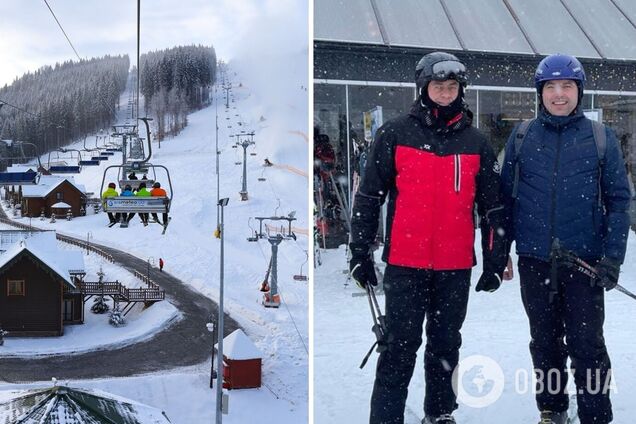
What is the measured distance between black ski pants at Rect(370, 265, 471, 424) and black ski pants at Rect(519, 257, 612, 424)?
259 mm

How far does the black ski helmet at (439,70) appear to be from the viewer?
94.5 inches

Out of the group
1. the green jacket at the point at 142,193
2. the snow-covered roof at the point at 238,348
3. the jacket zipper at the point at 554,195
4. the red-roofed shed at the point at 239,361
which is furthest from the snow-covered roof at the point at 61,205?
the jacket zipper at the point at 554,195

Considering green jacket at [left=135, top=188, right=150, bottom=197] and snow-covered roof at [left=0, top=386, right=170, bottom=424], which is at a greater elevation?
green jacket at [left=135, top=188, right=150, bottom=197]

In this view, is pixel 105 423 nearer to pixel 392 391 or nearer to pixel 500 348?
pixel 500 348

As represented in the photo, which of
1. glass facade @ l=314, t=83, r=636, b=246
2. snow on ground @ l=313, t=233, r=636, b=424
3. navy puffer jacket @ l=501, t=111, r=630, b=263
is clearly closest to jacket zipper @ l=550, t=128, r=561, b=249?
navy puffer jacket @ l=501, t=111, r=630, b=263

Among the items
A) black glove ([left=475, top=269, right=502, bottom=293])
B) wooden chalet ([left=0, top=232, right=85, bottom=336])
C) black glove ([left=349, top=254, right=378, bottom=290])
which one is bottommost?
wooden chalet ([left=0, top=232, right=85, bottom=336])

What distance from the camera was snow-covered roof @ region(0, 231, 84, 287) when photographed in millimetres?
21062

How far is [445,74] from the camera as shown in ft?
7.86

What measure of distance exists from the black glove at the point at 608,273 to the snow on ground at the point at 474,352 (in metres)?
0.72

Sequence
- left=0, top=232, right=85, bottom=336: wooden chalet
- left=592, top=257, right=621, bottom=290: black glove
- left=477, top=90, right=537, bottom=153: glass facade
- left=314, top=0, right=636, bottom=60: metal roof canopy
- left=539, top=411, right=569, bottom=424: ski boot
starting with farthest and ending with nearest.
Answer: left=0, top=232, right=85, bottom=336: wooden chalet → left=477, top=90, right=537, bottom=153: glass facade → left=314, top=0, right=636, bottom=60: metal roof canopy → left=539, top=411, right=569, bottom=424: ski boot → left=592, top=257, right=621, bottom=290: black glove

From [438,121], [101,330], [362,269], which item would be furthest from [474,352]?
[101,330]

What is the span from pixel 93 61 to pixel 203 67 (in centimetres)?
1171

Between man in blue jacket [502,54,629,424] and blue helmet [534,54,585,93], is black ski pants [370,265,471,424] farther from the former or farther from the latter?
blue helmet [534,54,585,93]

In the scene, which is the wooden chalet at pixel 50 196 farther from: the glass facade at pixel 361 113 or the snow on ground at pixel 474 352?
the snow on ground at pixel 474 352
